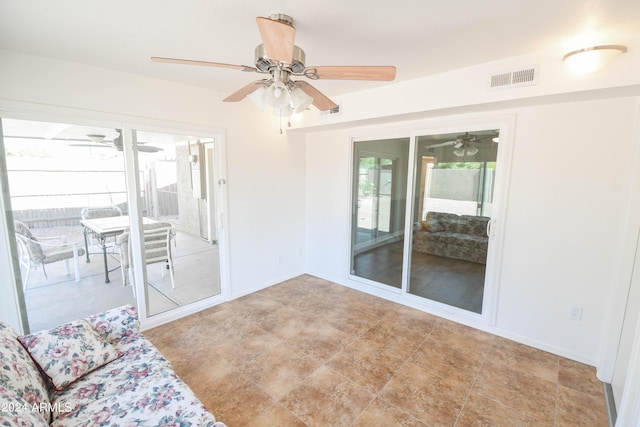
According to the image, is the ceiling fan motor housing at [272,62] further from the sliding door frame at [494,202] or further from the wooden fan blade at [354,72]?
the sliding door frame at [494,202]

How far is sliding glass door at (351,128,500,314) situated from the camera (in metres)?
3.06

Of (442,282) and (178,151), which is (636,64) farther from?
(178,151)

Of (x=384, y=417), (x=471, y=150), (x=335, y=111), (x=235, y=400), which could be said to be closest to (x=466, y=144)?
(x=471, y=150)

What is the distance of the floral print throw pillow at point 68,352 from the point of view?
1564mm

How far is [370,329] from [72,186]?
328 centimetres

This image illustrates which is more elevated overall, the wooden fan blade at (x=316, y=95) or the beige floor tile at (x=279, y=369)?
the wooden fan blade at (x=316, y=95)

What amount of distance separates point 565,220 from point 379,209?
2048mm

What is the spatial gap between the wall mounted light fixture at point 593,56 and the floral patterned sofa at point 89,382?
310 centimetres

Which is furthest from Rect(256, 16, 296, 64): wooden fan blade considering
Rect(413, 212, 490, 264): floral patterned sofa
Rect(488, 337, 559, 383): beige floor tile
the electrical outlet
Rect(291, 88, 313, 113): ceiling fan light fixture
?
the electrical outlet

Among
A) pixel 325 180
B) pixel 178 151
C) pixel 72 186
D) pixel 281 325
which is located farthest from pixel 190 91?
pixel 281 325

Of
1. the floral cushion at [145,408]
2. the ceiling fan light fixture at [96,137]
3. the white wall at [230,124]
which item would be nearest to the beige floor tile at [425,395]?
the floral cushion at [145,408]

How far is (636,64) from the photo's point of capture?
1.91m

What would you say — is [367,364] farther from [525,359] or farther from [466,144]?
[466,144]

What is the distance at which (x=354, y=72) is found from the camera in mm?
1713
